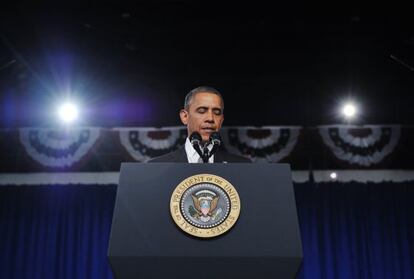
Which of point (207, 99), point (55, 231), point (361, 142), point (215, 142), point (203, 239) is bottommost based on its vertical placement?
point (203, 239)

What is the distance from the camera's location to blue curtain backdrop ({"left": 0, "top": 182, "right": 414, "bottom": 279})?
7070 millimetres

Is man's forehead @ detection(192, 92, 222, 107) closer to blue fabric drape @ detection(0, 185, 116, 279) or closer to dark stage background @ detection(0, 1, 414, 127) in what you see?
dark stage background @ detection(0, 1, 414, 127)

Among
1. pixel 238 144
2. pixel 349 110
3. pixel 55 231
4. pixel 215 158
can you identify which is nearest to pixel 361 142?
pixel 349 110

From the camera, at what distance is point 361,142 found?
686 centimetres

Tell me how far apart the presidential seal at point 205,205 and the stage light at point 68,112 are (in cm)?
580

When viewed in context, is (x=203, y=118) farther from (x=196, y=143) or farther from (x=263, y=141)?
(x=263, y=141)

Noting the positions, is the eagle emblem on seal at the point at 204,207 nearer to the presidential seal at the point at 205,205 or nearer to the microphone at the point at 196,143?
the presidential seal at the point at 205,205

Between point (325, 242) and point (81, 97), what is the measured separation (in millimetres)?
4047

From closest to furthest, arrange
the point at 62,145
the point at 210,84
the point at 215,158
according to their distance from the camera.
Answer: the point at 215,158 → the point at 210,84 → the point at 62,145

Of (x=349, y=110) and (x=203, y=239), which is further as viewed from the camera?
(x=349, y=110)

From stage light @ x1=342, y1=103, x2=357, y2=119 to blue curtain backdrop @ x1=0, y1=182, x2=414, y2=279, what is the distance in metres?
1.05

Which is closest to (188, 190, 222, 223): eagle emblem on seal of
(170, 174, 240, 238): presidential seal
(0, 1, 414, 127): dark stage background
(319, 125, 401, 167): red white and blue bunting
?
(170, 174, 240, 238): presidential seal

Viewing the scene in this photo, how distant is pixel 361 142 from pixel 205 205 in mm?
5947

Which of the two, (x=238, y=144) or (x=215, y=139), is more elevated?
(x=238, y=144)
